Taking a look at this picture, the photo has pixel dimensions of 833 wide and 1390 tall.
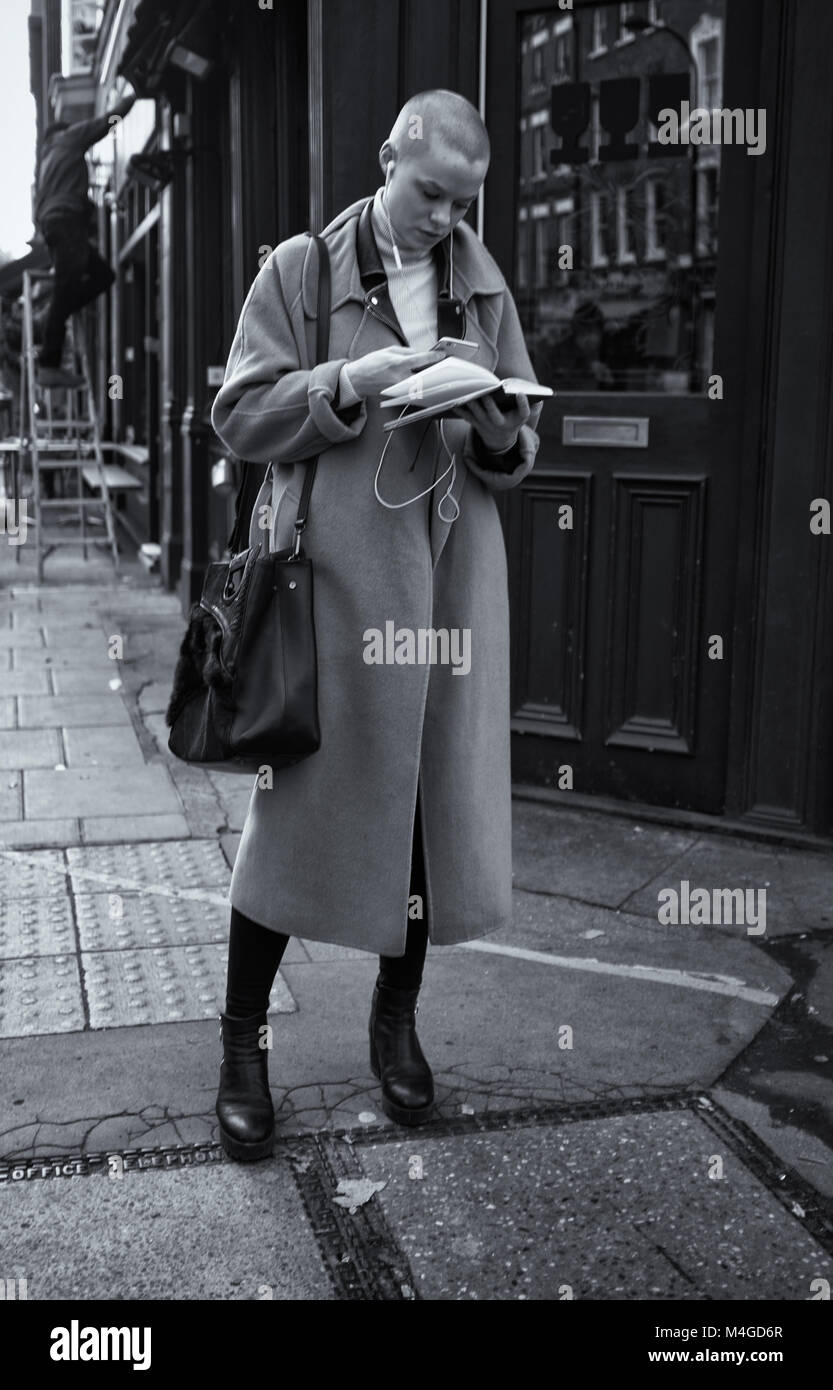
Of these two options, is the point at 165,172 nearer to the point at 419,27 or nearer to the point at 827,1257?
the point at 419,27

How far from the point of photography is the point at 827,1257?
2.65 metres

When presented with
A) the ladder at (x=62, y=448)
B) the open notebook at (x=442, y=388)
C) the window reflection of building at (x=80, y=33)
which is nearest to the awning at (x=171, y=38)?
the ladder at (x=62, y=448)

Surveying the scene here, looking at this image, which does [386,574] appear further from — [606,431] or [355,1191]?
[606,431]

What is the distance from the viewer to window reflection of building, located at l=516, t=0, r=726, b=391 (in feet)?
16.5

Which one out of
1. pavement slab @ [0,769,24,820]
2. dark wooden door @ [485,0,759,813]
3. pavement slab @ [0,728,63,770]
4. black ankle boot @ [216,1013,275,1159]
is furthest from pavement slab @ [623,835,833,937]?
pavement slab @ [0,728,63,770]

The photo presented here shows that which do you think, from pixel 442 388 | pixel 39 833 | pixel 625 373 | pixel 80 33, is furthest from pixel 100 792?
pixel 80 33

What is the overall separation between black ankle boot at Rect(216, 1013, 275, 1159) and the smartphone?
1360mm

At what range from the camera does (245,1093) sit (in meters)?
3.04

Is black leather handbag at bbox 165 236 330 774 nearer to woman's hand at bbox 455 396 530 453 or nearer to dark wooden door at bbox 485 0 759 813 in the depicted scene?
woman's hand at bbox 455 396 530 453

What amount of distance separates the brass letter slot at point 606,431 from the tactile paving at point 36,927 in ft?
7.64

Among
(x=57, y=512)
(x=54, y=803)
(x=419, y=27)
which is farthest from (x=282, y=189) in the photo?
(x=57, y=512)

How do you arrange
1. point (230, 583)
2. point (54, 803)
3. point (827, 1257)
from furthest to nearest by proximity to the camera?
point (54, 803) < point (230, 583) < point (827, 1257)

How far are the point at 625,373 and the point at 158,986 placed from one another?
274 centimetres
